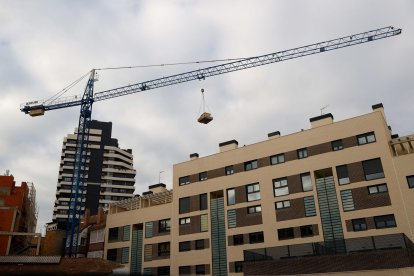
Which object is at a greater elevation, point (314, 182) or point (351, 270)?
point (314, 182)

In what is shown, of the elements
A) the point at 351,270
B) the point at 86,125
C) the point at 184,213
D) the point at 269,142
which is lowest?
the point at 351,270

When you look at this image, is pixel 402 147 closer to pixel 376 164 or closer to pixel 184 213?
pixel 376 164

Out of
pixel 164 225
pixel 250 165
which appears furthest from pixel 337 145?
pixel 164 225

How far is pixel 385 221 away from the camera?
125 ft

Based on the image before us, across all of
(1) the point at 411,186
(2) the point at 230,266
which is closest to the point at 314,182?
(1) the point at 411,186

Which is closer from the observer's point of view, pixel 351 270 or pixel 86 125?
pixel 351 270

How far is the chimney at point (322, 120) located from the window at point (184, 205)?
18.8m

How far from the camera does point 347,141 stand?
4306cm

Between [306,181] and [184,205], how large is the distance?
1702 centimetres

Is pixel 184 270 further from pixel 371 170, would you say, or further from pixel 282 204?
pixel 371 170

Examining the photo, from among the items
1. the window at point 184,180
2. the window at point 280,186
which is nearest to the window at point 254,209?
the window at point 280,186

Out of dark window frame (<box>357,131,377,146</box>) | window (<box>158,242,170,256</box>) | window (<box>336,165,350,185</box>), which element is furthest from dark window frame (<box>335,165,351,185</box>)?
window (<box>158,242,170,256</box>)

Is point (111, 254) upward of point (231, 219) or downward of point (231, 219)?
downward

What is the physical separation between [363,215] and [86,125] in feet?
197
